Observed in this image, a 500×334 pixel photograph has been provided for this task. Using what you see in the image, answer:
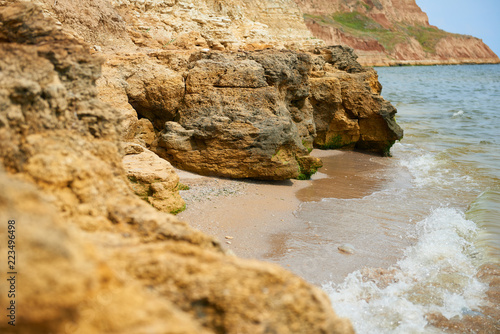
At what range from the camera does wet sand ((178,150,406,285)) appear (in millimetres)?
4516

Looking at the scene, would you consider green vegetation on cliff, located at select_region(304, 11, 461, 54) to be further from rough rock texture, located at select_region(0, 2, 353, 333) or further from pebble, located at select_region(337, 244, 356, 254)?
rough rock texture, located at select_region(0, 2, 353, 333)

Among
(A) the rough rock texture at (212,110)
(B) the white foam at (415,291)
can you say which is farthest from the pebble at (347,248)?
(A) the rough rock texture at (212,110)

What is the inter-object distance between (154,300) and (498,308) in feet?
12.4

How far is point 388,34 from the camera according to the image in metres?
81.4

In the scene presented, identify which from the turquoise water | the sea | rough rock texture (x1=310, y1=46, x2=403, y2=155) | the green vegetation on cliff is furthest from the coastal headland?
the green vegetation on cliff

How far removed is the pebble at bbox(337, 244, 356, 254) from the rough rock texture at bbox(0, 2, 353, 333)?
3045 mm

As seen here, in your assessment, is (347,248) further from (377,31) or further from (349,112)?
(377,31)

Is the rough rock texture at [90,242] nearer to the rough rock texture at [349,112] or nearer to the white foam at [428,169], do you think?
the white foam at [428,169]

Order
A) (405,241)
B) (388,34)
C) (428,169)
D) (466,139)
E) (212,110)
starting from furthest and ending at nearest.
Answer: (388,34) → (466,139) → (428,169) → (212,110) → (405,241)

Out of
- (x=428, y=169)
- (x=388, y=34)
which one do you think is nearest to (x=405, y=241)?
(x=428, y=169)

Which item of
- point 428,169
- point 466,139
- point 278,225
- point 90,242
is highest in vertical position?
point 90,242

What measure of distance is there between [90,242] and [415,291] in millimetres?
3481

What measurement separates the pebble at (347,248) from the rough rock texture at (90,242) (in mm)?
3045

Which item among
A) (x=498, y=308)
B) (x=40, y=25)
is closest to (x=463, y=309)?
(x=498, y=308)
